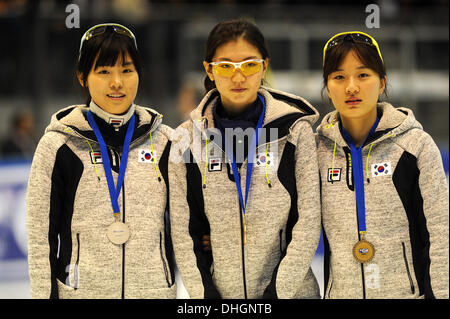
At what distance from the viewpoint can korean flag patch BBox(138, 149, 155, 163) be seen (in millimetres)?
2494

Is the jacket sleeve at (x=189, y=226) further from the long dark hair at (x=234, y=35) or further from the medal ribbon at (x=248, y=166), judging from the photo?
the long dark hair at (x=234, y=35)

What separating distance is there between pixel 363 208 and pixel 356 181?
12 cm

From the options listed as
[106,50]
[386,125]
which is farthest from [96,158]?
[386,125]

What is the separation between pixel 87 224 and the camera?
7.85 feet

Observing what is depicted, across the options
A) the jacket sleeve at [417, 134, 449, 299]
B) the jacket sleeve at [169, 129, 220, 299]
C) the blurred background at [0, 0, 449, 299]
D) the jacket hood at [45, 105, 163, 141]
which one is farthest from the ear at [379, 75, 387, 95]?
the blurred background at [0, 0, 449, 299]

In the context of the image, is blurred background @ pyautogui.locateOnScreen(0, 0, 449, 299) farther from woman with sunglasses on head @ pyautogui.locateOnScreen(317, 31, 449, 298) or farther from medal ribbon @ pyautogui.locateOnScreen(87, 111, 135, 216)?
woman with sunglasses on head @ pyautogui.locateOnScreen(317, 31, 449, 298)

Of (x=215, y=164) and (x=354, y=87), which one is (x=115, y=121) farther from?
(x=354, y=87)

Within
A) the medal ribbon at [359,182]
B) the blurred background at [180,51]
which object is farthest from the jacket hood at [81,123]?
the blurred background at [180,51]

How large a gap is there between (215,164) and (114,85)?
562 mm

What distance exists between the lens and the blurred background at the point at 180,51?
25.4 feet

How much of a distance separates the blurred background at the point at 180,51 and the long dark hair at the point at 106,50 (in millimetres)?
4865
